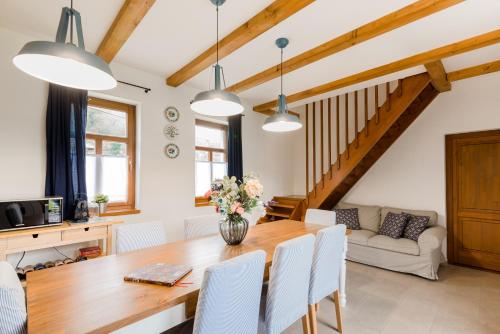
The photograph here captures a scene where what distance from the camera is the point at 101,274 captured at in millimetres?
1391

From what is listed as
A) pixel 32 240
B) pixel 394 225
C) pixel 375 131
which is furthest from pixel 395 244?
pixel 32 240

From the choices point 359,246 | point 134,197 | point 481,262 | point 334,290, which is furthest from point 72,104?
point 481,262

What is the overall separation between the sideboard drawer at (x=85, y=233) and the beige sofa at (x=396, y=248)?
329 cm

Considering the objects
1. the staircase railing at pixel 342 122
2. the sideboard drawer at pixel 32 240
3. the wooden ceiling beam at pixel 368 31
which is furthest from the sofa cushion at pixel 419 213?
the sideboard drawer at pixel 32 240

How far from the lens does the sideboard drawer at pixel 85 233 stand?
91.5 inches

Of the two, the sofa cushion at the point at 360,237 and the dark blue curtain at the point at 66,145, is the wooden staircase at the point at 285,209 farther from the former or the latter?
the dark blue curtain at the point at 66,145

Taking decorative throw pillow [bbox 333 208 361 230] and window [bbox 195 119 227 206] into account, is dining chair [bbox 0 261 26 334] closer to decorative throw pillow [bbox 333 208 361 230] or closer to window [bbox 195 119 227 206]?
window [bbox 195 119 227 206]

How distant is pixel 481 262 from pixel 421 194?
113cm

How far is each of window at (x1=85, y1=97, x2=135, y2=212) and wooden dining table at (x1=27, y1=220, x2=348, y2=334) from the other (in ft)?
5.20

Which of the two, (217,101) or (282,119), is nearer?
(217,101)

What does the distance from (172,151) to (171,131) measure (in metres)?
0.27

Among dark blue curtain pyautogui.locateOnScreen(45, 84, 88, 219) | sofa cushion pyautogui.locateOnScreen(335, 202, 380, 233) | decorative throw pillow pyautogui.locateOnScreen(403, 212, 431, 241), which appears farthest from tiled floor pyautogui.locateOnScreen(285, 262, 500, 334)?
dark blue curtain pyautogui.locateOnScreen(45, 84, 88, 219)

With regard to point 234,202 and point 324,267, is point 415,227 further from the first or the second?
point 234,202

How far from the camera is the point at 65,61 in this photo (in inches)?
48.8
